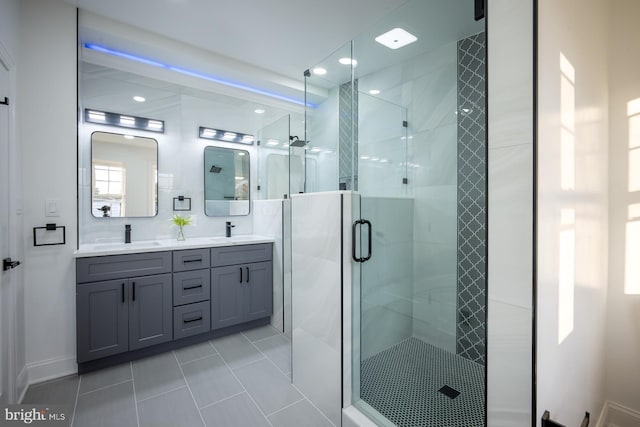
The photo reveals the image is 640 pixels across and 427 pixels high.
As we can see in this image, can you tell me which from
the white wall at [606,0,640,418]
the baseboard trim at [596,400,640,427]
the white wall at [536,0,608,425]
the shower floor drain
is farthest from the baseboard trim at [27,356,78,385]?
the white wall at [606,0,640,418]

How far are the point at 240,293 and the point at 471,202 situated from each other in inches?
94.5

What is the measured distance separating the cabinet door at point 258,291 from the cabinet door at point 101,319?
108cm

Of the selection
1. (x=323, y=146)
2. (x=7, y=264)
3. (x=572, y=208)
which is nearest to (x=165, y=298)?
(x=7, y=264)

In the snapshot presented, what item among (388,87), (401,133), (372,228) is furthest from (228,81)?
(372,228)

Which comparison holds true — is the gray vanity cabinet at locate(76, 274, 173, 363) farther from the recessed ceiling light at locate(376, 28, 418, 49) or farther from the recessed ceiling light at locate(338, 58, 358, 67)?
the recessed ceiling light at locate(376, 28, 418, 49)

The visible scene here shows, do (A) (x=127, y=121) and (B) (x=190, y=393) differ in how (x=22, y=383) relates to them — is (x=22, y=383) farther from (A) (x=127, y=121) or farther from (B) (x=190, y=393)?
(A) (x=127, y=121)

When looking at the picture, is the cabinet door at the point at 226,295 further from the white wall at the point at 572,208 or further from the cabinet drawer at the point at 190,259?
the white wall at the point at 572,208

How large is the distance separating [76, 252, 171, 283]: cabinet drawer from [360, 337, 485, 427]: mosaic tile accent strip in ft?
6.49

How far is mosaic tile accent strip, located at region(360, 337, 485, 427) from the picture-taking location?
168 centimetres

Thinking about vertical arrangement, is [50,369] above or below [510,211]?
below

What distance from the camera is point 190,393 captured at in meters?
2.00

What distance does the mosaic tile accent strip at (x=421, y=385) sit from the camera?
1684mm

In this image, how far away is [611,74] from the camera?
5.61ft

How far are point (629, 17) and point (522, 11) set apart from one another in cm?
154
